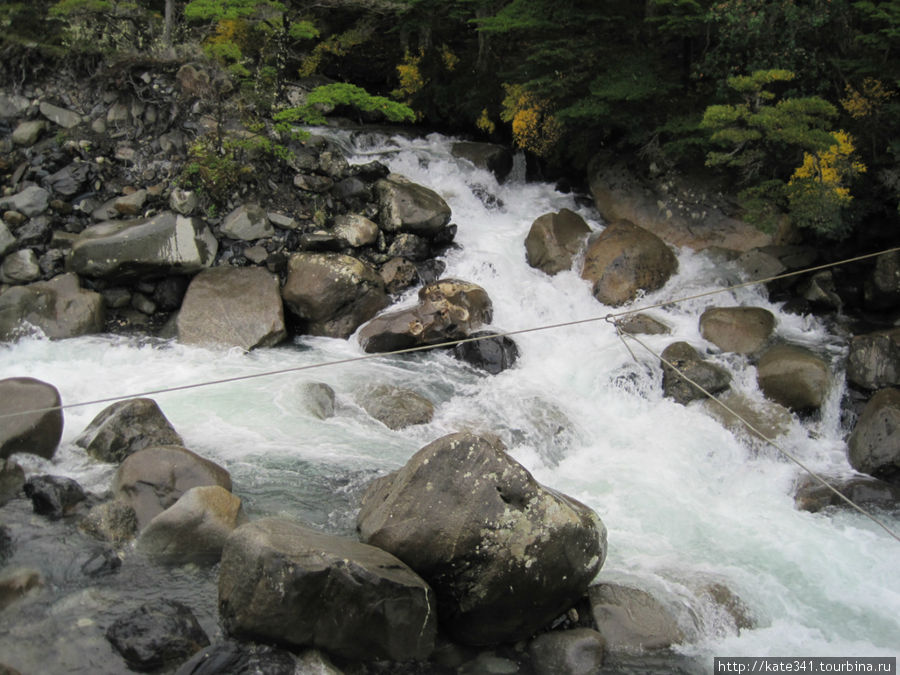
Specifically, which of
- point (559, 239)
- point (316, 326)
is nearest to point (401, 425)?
point (316, 326)

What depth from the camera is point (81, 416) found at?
6.53 metres

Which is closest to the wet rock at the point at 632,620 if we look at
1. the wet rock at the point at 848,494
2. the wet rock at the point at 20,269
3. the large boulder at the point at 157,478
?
the wet rock at the point at 848,494

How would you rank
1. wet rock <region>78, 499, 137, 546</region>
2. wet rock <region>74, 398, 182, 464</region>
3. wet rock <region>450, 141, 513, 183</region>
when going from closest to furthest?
wet rock <region>78, 499, 137, 546</region>
wet rock <region>74, 398, 182, 464</region>
wet rock <region>450, 141, 513, 183</region>

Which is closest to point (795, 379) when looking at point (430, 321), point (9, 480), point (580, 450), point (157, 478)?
point (580, 450)

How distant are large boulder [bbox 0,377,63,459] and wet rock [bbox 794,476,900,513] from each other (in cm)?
639

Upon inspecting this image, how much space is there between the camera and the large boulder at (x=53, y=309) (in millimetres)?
7980

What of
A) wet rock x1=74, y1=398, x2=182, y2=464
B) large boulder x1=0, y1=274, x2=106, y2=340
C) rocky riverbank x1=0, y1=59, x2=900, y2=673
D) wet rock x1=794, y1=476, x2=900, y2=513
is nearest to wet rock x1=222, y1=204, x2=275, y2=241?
rocky riverbank x1=0, y1=59, x2=900, y2=673

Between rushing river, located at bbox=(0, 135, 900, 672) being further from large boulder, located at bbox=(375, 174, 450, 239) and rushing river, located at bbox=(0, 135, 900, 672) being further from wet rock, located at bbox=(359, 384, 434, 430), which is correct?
large boulder, located at bbox=(375, 174, 450, 239)

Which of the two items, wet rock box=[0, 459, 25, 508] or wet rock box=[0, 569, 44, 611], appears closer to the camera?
wet rock box=[0, 569, 44, 611]

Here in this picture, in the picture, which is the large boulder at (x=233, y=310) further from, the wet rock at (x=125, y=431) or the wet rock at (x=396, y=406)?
the wet rock at (x=125, y=431)

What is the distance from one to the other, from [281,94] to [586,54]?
182 inches

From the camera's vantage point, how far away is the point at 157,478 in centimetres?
524

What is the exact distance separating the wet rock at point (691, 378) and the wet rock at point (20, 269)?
24.6 feet

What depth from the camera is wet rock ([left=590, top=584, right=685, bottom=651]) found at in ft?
15.3
